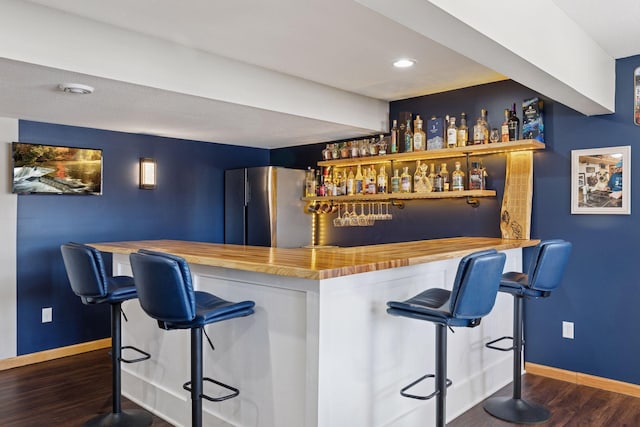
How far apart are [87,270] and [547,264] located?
2.59 meters

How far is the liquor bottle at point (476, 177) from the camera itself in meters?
3.86

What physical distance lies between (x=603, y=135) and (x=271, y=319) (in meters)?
2.76

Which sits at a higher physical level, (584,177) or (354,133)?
(354,133)

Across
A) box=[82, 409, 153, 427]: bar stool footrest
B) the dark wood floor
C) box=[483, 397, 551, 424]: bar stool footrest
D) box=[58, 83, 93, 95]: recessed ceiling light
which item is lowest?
the dark wood floor

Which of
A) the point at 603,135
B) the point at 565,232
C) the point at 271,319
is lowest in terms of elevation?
the point at 271,319

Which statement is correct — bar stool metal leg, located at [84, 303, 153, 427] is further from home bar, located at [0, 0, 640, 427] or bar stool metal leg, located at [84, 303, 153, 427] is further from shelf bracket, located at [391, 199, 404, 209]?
shelf bracket, located at [391, 199, 404, 209]

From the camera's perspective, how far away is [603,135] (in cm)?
341

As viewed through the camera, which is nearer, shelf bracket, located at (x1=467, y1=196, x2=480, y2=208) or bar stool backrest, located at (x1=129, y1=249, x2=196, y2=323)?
bar stool backrest, located at (x1=129, y1=249, x2=196, y2=323)

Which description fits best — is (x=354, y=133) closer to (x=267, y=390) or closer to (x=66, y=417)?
(x=267, y=390)

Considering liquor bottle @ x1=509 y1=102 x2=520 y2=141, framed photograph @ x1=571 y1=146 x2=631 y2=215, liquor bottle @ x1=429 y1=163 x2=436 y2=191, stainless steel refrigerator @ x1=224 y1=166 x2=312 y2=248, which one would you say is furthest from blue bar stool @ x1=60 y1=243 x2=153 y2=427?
framed photograph @ x1=571 y1=146 x2=631 y2=215

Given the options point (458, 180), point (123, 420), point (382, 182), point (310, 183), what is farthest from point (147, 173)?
point (458, 180)

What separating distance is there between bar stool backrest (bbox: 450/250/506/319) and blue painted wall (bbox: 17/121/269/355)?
137 inches

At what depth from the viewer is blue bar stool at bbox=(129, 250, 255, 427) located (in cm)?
197

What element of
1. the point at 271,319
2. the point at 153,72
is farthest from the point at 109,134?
the point at 271,319
